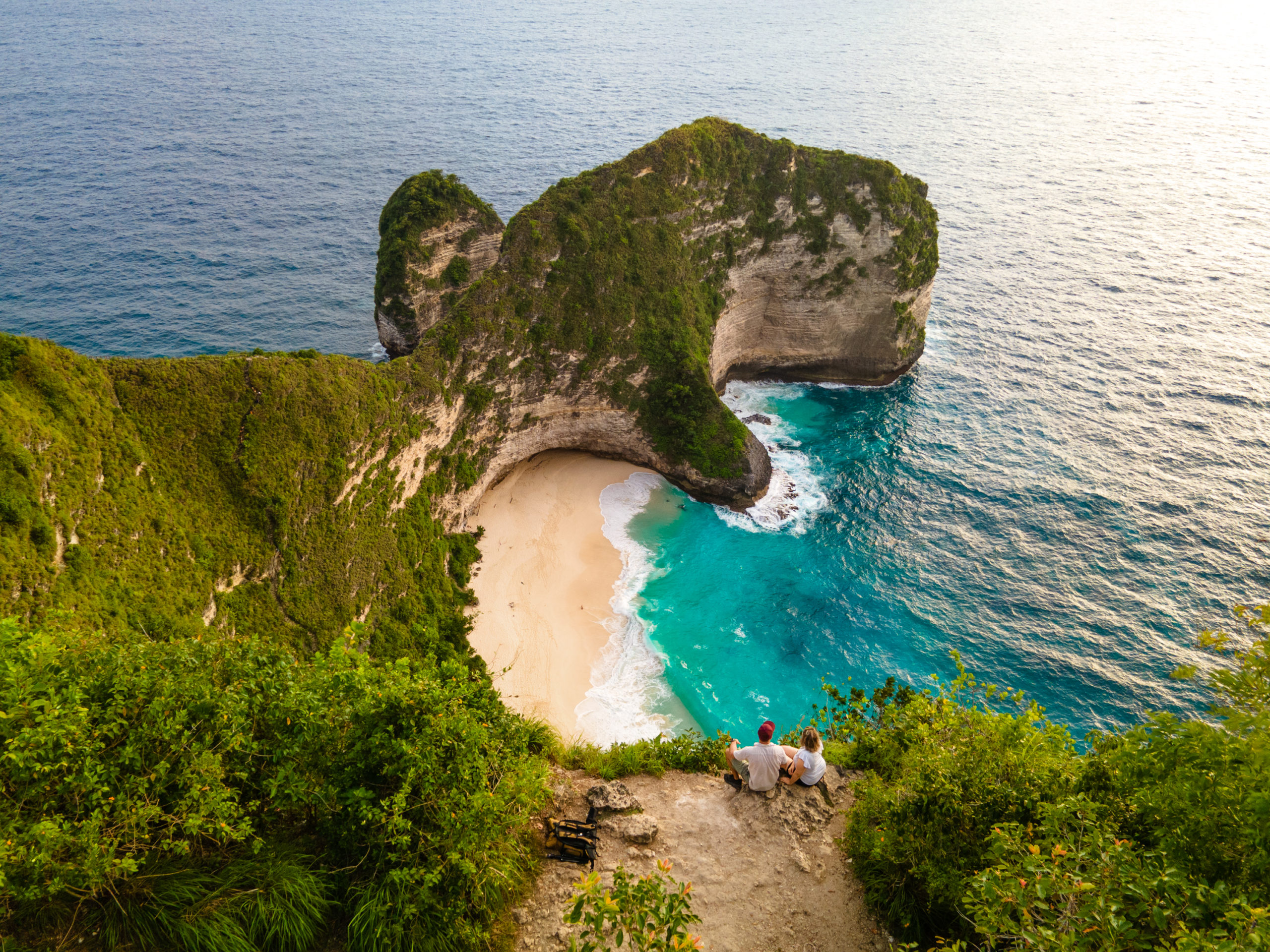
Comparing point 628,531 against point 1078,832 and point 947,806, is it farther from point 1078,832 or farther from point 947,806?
point 1078,832

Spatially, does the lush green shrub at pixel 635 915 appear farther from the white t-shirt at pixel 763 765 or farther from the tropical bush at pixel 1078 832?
the white t-shirt at pixel 763 765

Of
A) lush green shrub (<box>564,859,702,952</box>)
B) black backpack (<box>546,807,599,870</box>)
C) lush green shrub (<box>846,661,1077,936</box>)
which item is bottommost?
black backpack (<box>546,807,599,870</box>)

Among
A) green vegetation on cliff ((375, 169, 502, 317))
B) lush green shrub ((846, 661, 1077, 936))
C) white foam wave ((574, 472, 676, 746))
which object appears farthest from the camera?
green vegetation on cliff ((375, 169, 502, 317))

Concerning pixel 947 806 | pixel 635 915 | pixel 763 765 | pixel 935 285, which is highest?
pixel 935 285

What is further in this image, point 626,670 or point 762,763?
point 626,670

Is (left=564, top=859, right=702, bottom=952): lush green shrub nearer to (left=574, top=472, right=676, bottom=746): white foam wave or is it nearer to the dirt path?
the dirt path

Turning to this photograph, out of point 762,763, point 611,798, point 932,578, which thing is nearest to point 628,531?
point 932,578

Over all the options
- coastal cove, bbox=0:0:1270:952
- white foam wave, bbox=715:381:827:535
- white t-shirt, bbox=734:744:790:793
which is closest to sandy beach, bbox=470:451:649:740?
coastal cove, bbox=0:0:1270:952
